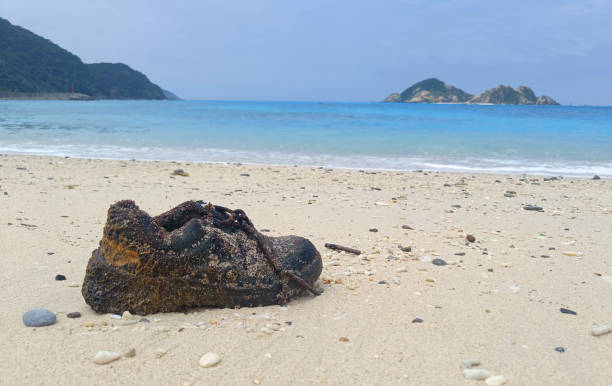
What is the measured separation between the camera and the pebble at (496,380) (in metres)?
2.35

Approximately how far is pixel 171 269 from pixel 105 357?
679 mm

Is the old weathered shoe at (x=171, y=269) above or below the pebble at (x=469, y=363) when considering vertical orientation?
above

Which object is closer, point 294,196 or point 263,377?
point 263,377

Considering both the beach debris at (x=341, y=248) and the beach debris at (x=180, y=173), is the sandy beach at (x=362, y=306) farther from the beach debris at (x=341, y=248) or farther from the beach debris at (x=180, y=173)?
the beach debris at (x=180, y=173)

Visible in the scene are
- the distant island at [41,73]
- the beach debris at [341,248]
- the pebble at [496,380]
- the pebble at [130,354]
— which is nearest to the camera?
the pebble at [496,380]

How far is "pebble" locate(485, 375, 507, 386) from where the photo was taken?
235cm

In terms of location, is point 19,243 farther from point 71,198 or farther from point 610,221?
point 610,221

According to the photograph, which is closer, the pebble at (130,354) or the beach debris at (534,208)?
the pebble at (130,354)

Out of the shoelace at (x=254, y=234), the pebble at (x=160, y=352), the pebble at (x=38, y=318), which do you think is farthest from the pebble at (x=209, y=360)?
the pebble at (x=38, y=318)

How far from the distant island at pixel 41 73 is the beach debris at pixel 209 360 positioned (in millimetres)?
96198

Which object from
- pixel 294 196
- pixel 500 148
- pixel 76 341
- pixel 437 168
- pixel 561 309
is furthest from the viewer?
pixel 500 148

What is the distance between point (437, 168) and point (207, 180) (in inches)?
264

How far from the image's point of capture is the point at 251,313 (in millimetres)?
3068

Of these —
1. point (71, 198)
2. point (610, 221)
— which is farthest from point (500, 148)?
point (71, 198)
